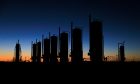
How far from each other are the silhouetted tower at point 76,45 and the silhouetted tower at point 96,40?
4.58 metres

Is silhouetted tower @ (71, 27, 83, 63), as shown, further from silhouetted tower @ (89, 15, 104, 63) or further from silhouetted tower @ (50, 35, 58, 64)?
silhouetted tower @ (50, 35, 58, 64)

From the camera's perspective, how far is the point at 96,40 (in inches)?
1556

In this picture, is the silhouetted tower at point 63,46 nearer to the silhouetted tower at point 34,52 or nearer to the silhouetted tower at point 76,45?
the silhouetted tower at point 76,45

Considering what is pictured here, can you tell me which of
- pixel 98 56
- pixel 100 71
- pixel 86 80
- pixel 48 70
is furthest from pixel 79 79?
pixel 98 56

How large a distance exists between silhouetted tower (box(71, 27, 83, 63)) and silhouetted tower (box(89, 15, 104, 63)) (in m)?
4.58

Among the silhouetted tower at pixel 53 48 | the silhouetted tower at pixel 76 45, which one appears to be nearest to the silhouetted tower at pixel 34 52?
the silhouetted tower at pixel 53 48

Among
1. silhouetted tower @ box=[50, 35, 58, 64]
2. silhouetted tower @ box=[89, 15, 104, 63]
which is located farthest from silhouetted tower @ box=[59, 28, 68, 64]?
silhouetted tower @ box=[89, 15, 104, 63]

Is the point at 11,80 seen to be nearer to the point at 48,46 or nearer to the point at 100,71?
the point at 100,71

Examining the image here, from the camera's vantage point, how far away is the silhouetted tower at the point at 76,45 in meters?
43.1

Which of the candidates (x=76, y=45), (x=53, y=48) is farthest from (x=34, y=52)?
(x=76, y=45)

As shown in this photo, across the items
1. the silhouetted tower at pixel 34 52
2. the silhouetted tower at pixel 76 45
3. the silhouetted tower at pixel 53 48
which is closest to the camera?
the silhouetted tower at pixel 76 45

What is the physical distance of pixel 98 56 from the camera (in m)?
37.4

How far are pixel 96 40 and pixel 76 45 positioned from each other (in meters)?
5.40

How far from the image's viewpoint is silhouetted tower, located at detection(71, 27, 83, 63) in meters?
43.1
